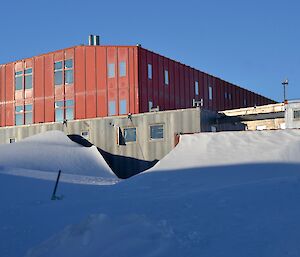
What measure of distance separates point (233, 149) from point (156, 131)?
242 inches

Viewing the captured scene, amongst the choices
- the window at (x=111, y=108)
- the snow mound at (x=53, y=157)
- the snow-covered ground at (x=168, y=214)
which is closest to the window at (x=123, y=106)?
the window at (x=111, y=108)

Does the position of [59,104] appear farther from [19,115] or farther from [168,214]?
[168,214]

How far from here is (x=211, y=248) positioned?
24.9ft

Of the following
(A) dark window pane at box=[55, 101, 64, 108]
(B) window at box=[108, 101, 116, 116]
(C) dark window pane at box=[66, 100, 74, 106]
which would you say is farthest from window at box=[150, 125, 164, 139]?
(A) dark window pane at box=[55, 101, 64, 108]

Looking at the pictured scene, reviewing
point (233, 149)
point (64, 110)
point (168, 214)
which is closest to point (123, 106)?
point (64, 110)

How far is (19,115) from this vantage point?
3556cm

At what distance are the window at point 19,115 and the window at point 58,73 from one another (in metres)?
→ 4.02

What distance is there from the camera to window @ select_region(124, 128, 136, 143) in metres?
24.5

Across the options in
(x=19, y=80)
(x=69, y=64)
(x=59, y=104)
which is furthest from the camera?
(x=19, y=80)

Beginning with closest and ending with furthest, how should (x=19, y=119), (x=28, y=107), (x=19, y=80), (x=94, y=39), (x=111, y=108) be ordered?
(x=111, y=108) < (x=28, y=107) < (x=19, y=119) < (x=19, y=80) < (x=94, y=39)

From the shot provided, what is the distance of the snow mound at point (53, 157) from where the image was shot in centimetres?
2112

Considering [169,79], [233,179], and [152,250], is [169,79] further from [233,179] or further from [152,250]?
[152,250]

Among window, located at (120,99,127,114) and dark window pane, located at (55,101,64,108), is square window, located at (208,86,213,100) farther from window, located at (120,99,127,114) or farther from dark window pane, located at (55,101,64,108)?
dark window pane, located at (55,101,64,108)

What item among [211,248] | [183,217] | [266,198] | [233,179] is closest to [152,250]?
[211,248]
